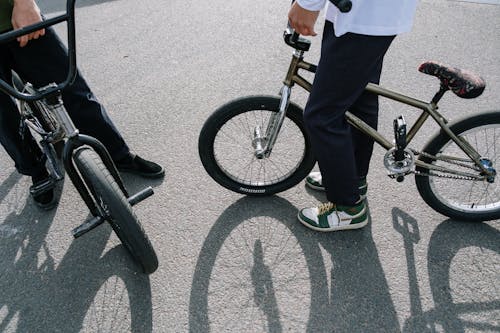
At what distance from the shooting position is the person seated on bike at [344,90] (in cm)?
160

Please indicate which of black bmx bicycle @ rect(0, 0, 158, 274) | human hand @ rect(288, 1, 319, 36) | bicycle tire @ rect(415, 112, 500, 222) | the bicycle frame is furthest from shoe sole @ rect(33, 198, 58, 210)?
bicycle tire @ rect(415, 112, 500, 222)

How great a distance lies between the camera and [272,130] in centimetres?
231

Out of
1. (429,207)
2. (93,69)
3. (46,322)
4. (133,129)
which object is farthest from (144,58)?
(429,207)

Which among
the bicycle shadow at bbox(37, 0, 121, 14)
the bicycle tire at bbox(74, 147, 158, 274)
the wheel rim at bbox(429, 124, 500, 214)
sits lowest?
the wheel rim at bbox(429, 124, 500, 214)

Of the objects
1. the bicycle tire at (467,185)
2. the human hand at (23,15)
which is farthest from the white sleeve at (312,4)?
the human hand at (23,15)

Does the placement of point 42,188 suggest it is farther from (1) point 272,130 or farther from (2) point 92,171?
(1) point 272,130

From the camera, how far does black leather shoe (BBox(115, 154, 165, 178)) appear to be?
2.80m

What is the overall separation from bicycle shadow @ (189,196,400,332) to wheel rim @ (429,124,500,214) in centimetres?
61

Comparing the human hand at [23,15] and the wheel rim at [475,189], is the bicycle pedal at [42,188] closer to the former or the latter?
the human hand at [23,15]

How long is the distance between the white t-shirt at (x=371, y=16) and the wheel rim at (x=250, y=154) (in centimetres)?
114

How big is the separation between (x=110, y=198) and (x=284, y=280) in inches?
41.3

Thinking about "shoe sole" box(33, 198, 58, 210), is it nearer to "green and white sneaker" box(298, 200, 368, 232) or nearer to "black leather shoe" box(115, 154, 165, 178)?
"black leather shoe" box(115, 154, 165, 178)

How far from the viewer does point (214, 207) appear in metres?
2.62

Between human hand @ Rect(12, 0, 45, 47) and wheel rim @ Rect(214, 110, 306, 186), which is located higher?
human hand @ Rect(12, 0, 45, 47)
